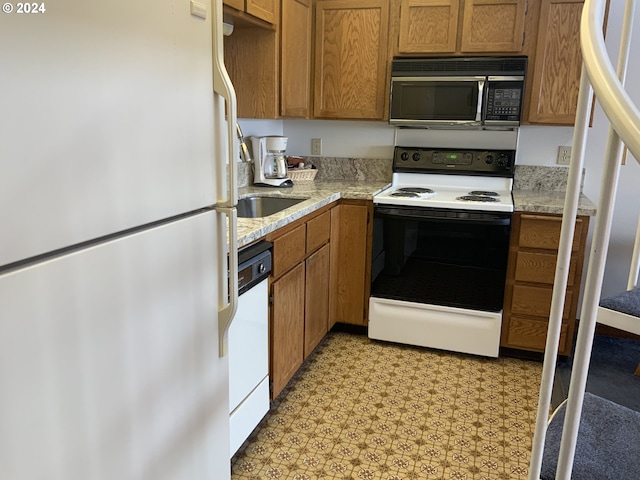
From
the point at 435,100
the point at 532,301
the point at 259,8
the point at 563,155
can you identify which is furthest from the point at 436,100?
the point at 532,301

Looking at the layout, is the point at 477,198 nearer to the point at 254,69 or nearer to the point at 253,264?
the point at 254,69

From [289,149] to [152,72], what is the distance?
108 inches

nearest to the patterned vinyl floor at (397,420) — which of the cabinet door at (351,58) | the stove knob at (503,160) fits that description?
the stove knob at (503,160)

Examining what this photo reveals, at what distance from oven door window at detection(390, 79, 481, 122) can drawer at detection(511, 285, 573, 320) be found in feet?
3.39

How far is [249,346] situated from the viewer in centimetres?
195

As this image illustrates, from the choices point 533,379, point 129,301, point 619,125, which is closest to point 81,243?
point 129,301

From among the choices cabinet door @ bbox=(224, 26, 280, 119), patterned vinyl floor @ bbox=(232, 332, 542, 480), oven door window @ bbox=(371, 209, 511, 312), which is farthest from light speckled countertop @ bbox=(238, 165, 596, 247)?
patterned vinyl floor @ bbox=(232, 332, 542, 480)

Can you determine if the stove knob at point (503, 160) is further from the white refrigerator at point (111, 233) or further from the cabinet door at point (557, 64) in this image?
the white refrigerator at point (111, 233)

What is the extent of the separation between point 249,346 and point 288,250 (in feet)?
1.72

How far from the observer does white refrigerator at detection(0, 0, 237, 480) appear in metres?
0.81

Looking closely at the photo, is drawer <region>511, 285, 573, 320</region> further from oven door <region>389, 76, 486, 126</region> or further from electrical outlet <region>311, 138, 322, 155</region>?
electrical outlet <region>311, 138, 322, 155</region>

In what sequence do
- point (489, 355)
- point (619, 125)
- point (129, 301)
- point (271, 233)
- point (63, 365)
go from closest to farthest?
point (619, 125)
point (63, 365)
point (129, 301)
point (271, 233)
point (489, 355)

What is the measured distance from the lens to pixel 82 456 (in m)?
0.98

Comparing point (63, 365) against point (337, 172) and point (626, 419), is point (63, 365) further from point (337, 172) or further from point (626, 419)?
point (337, 172)
